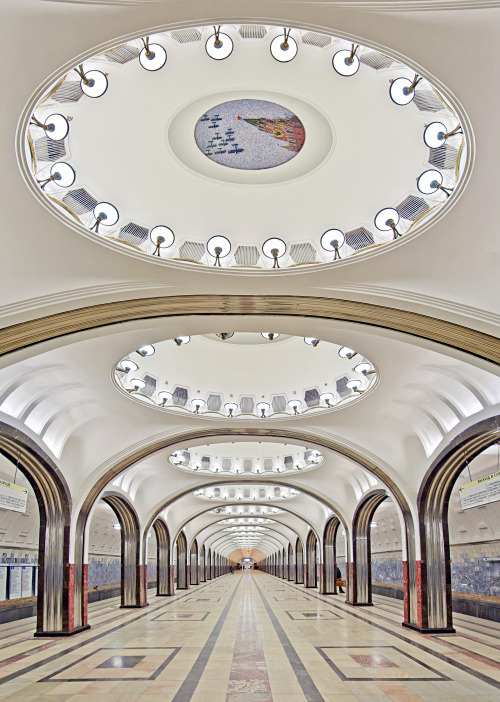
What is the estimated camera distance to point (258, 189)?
28.3 ft

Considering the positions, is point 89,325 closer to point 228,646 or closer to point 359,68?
point 359,68

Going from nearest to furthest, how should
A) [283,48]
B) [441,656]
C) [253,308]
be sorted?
[283,48] → [253,308] → [441,656]

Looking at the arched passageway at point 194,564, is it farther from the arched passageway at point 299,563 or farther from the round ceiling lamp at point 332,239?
the round ceiling lamp at point 332,239

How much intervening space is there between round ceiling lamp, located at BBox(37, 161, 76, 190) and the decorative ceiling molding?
213 cm

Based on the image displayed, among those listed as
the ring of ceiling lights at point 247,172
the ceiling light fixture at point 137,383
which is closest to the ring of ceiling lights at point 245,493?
the ceiling light fixture at point 137,383

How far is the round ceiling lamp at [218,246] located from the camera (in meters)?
8.95

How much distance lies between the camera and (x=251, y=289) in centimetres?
927

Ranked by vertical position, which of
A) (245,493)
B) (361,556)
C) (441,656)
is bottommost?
(441,656)

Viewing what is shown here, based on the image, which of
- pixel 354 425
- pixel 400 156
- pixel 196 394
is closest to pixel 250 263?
pixel 400 156

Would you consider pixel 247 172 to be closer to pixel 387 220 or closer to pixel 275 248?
pixel 275 248

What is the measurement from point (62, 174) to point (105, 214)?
87 cm

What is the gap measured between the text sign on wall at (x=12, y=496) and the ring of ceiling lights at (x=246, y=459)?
7.99 m

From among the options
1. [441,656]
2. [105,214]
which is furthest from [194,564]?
[105,214]

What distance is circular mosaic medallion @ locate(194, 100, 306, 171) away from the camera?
746 centimetres
